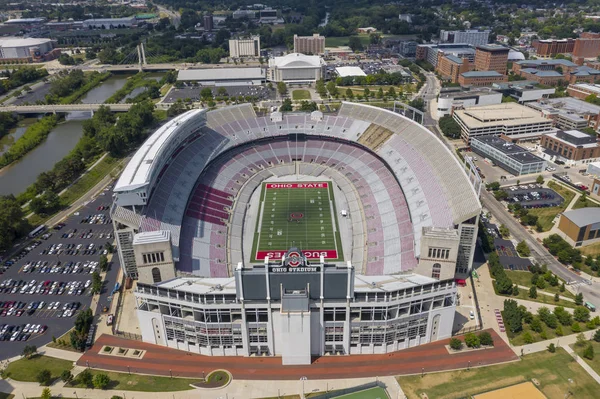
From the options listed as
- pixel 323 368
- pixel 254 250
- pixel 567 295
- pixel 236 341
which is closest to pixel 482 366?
pixel 323 368

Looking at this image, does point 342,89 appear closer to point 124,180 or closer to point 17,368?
point 124,180

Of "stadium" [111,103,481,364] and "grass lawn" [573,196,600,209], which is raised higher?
"stadium" [111,103,481,364]

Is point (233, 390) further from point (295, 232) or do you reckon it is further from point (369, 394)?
point (295, 232)

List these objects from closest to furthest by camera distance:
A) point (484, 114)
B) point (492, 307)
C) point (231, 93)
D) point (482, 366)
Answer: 1. point (482, 366)
2. point (492, 307)
3. point (484, 114)
4. point (231, 93)

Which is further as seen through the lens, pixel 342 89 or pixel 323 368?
pixel 342 89

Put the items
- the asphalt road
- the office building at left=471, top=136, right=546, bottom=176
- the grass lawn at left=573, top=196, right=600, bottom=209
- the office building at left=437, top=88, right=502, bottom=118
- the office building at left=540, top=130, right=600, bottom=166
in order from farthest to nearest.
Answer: the office building at left=437, top=88, right=502, bottom=118, the office building at left=540, top=130, right=600, bottom=166, the office building at left=471, top=136, right=546, bottom=176, the grass lawn at left=573, top=196, right=600, bottom=209, the asphalt road

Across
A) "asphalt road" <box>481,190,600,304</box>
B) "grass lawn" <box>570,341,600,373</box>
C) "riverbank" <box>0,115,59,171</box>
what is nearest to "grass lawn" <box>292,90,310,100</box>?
"riverbank" <box>0,115,59,171</box>

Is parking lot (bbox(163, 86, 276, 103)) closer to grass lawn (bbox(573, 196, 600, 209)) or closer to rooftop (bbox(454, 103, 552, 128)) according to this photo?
rooftop (bbox(454, 103, 552, 128))

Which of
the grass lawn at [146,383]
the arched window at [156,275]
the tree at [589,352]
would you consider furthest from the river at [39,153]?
the tree at [589,352]
